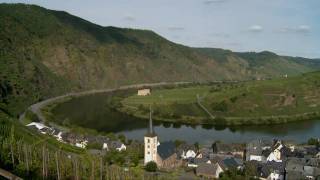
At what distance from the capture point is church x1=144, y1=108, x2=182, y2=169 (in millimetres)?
50750

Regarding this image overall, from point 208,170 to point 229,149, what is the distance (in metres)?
13.3

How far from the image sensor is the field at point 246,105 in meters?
102

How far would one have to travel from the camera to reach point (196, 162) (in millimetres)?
53000

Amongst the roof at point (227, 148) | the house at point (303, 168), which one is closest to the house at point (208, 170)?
the house at point (303, 168)

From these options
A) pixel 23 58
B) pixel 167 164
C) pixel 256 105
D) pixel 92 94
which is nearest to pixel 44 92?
pixel 23 58

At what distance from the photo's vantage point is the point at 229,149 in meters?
61.5

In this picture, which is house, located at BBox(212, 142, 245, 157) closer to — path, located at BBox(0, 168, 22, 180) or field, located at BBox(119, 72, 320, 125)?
path, located at BBox(0, 168, 22, 180)

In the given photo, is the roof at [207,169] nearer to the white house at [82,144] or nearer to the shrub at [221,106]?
the white house at [82,144]

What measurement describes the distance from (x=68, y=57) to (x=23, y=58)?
2976 cm

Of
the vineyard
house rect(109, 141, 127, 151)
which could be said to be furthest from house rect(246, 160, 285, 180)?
house rect(109, 141, 127, 151)

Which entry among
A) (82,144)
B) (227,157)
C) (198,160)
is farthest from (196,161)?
(82,144)

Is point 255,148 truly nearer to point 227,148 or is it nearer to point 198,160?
point 227,148

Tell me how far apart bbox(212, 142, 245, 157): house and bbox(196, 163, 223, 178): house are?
36.5 feet

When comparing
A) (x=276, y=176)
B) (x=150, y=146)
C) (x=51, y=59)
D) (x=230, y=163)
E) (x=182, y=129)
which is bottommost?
(x=182, y=129)
